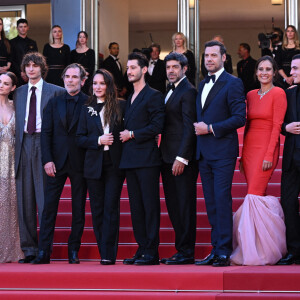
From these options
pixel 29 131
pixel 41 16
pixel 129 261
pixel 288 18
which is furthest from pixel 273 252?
pixel 41 16

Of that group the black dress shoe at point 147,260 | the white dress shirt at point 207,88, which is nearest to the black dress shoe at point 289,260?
the black dress shoe at point 147,260

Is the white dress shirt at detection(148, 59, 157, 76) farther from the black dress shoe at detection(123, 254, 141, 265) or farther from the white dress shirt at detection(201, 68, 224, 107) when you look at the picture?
the black dress shoe at detection(123, 254, 141, 265)

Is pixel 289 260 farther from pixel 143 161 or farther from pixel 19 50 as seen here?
pixel 19 50

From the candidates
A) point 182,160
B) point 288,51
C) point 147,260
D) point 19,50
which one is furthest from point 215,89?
point 19,50

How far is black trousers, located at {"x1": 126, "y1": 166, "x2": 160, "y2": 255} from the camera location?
603 cm

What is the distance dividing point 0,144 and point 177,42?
16.5 ft

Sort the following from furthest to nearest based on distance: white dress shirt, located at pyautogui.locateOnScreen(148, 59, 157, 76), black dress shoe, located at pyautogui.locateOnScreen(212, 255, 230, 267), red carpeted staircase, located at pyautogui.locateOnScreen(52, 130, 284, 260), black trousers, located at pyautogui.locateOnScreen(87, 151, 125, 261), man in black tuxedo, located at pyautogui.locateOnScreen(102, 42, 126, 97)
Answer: man in black tuxedo, located at pyautogui.locateOnScreen(102, 42, 126, 97), white dress shirt, located at pyautogui.locateOnScreen(148, 59, 157, 76), red carpeted staircase, located at pyautogui.locateOnScreen(52, 130, 284, 260), black trousers, located at pyautogui.locateOnScreen(87, 151, 125, 261), black dress shoe, located at pyautogui.locateOnScreen(212, 255, 230, 267)

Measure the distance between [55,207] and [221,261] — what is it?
1546 millimetres

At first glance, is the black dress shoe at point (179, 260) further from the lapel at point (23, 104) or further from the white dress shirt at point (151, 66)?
the white dress shirt at point (151, 66)

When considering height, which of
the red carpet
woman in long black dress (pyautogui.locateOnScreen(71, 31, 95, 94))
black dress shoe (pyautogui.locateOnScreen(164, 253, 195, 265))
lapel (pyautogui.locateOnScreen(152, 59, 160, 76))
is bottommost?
the red carpet

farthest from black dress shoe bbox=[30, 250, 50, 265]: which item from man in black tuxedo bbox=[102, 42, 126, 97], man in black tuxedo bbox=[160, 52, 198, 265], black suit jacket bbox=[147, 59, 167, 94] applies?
man in black tuxedo bbox=[102, 42, 126, 97]

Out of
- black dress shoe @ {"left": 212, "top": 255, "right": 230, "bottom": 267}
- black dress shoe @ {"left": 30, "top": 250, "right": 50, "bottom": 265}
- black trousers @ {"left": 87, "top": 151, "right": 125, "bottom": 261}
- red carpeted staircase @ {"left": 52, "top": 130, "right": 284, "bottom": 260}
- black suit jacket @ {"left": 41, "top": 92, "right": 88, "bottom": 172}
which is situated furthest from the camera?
red carpeted staircase @ {"left": 52, "top": 130, "right": 284, "bottom": 260}

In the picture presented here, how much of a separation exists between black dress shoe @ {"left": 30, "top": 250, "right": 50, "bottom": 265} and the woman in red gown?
1.57 m

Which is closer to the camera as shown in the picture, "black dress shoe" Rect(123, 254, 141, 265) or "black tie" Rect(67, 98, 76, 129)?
"black dress shoe" Rect(123, 254, 141, 265)
